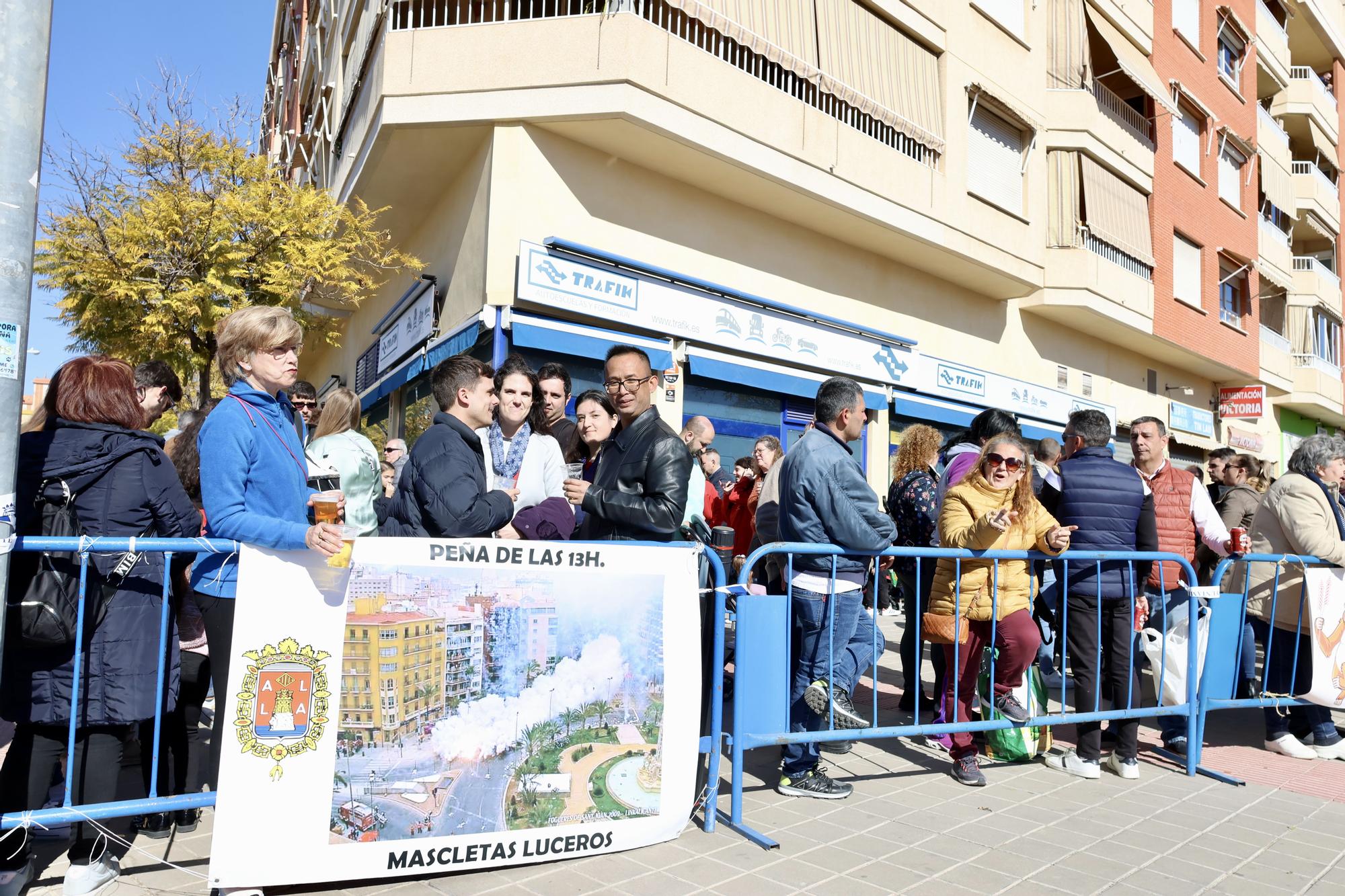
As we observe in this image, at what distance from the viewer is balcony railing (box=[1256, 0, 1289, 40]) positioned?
80.9 ft

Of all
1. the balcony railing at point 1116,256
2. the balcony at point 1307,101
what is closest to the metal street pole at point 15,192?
the balcony railing at point 1116,256

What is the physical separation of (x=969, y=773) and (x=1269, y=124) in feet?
93.3

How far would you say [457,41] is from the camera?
34.3ft

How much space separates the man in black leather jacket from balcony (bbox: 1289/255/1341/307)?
30.2 m

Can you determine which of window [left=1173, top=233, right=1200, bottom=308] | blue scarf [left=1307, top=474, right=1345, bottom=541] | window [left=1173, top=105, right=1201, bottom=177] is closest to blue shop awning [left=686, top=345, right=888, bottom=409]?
blue scarf [left=1307, top=474, right=1345, bottom=541]

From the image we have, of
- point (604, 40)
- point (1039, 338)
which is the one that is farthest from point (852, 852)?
point (1039, 338)

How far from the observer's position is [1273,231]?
26188 mm

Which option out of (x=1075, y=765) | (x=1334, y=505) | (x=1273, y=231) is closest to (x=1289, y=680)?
(x=1334, y=505)

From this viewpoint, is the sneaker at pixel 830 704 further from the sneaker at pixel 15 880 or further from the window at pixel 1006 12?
the window at pixel 1006 12

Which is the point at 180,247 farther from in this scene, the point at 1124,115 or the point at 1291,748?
the point at 1124,115

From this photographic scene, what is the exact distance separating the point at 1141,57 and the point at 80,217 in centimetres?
1990

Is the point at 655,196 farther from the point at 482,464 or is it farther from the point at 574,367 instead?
the point at 482,464

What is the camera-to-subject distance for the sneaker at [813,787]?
4422 mm

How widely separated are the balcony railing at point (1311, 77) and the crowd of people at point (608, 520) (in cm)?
2891
